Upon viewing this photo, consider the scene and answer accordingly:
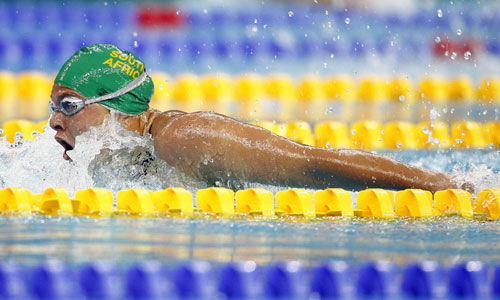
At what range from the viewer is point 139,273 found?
1925mm

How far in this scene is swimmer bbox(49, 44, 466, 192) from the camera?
10.1 ft

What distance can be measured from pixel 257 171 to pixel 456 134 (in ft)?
10.0

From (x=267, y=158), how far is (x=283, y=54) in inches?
173

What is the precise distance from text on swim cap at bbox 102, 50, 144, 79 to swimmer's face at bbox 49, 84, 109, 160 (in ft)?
0.68

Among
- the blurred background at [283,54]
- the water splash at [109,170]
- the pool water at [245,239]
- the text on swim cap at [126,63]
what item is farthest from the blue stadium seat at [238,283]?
the blurred background at [283,54]

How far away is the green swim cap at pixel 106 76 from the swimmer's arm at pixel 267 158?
312 mm

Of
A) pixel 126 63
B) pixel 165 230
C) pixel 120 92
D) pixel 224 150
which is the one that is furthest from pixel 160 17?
pixel 165 230

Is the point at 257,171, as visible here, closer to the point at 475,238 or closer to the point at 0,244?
the point at 475,238

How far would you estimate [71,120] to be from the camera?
3.27 metres

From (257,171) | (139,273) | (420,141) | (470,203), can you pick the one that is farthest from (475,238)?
(420,141)

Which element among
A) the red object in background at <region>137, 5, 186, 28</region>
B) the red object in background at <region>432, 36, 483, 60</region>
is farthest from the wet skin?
the red object in background at <region>137, 5, 186, 28</region>

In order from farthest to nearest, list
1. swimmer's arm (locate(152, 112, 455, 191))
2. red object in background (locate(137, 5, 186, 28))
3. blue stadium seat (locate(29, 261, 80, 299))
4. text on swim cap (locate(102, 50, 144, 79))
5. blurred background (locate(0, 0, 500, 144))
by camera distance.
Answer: red object in background (locate(137, 5, 186, 28)) < blurred background (locate(0, 0, 500, 144)) < text on swim cap (locate(102, 50, 144, 79)) < swimmer's arm (locate(152, 112, 455, 191)) < blue stadium seat (locate(29, 261, 80, 299))

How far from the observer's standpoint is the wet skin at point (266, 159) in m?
3.08

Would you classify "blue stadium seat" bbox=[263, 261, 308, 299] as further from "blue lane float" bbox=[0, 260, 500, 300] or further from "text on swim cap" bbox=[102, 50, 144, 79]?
"text on swim cap" bbox=[102, 50, 144, 79]
